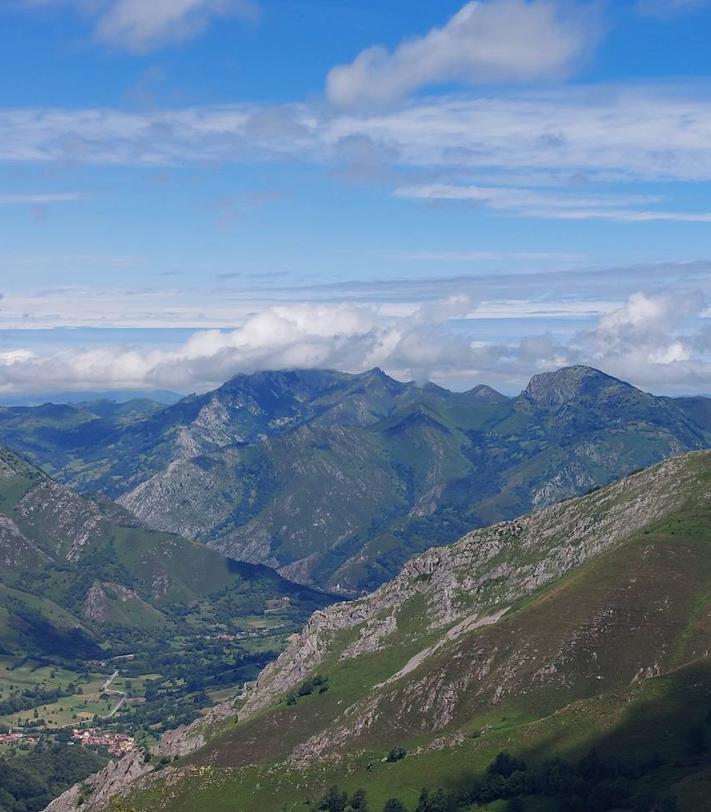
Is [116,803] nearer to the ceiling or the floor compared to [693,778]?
nearer to the ceiling

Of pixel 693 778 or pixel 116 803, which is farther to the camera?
pixel 693 778

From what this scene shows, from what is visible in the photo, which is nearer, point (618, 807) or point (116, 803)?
point (116, 803)

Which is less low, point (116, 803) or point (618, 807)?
point (116, 803)

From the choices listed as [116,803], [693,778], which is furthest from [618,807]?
[116,803]

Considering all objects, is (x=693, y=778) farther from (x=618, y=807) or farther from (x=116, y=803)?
(x=116, y=803)
